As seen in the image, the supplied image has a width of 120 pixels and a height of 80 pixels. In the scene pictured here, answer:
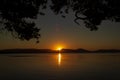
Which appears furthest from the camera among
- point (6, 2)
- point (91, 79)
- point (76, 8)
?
point (91, 79)

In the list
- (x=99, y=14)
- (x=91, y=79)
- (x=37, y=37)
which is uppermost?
(x=99, y=14)

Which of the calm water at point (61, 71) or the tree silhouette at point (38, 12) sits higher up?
the tree silhouette at point (38, 12)

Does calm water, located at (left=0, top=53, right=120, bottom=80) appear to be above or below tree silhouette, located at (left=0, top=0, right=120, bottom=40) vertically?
below

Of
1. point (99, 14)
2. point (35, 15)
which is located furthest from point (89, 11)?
point (35, 15)

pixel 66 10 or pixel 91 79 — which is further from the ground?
pixel 66 10

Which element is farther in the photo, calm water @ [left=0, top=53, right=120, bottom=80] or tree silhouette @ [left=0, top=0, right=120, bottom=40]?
calm water @ [left=0, top=53, right=120, bottom=80]

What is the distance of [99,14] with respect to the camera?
11.7 meters

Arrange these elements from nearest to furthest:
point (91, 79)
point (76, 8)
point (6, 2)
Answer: point (6, 2) < point (76, 8) < point (91, 79)

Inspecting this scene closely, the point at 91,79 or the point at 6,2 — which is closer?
the point at 6,2

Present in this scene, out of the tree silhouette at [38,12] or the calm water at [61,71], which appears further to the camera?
the calm water at [61,71]

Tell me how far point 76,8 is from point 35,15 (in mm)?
1645

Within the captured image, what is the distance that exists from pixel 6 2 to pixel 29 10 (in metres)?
1.01

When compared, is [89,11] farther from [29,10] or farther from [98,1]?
[29,10]

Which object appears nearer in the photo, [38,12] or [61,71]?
[38,12]
